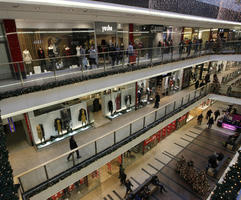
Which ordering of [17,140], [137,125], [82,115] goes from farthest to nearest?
1. [82,115]
2. [137,125]
3. [17,140]

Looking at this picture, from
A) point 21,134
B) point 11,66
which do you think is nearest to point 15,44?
point 11,66

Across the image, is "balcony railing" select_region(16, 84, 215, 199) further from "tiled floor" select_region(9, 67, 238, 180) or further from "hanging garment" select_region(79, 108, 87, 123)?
"hanging garment" select_region(79, 108, 87, 123)

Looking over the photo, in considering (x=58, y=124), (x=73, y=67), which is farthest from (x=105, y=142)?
(x=73, y=67)

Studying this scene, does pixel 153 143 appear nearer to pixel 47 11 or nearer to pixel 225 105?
pixel 47 11

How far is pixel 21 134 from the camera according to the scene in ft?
29.1

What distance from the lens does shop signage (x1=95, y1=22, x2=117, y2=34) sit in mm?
9758

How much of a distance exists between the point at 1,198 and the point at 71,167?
246cm

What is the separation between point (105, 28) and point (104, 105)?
4.94 metres

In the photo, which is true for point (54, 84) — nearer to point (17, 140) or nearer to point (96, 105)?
point (17, 140)

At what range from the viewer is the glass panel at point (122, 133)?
7848mm

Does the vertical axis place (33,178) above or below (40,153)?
above

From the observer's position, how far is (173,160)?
1194cm

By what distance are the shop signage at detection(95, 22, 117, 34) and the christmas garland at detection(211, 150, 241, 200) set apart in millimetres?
9929

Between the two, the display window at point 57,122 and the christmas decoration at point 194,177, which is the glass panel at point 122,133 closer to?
the display window at point 57,122
